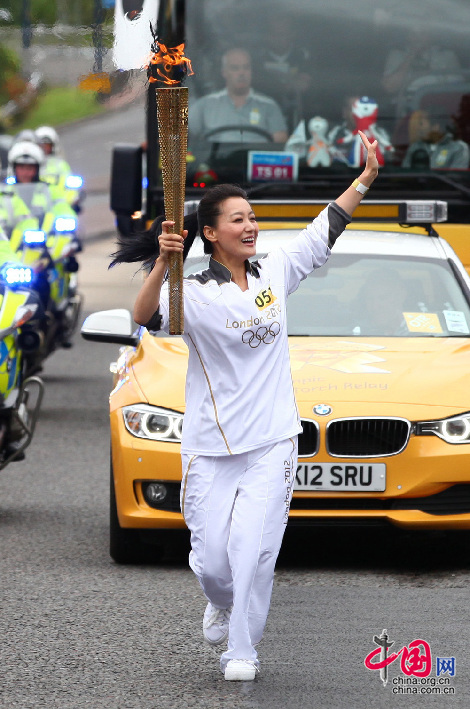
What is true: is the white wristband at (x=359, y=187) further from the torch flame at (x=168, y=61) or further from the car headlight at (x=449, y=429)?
the car headlight at (x=449, y=429)

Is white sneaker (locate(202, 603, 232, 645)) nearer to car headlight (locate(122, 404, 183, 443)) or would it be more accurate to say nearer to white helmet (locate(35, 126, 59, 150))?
car headlight (locate(122, 404, 183, 443))

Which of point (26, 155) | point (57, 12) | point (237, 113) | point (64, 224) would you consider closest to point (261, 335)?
point (57, 12)

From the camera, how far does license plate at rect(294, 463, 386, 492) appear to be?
266 inches

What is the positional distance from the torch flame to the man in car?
21.2 feet

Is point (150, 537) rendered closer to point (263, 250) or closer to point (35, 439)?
point (263, 250)

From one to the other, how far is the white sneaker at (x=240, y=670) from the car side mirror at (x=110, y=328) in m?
2.74

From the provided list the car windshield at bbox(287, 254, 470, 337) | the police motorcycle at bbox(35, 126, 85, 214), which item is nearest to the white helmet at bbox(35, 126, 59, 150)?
the police motorcycle at bbox(35, 126, 85, 214)

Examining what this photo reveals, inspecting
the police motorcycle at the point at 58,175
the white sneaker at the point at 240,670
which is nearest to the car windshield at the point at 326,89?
the police motorcycle at the point at 58,175

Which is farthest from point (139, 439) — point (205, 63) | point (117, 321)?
point (205, 63)

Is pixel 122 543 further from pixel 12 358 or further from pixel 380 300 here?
pixel 380 300

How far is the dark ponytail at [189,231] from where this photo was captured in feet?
17.9

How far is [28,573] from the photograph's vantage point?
6988mm

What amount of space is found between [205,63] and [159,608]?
6141mm

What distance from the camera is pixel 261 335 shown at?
5.32m
